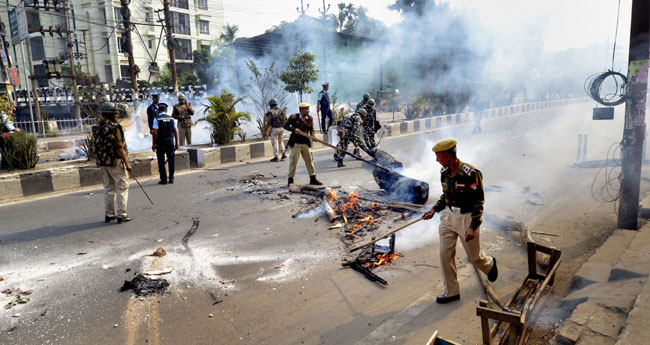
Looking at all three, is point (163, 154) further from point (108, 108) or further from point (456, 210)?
point (456, 210)

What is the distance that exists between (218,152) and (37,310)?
25.1 ft

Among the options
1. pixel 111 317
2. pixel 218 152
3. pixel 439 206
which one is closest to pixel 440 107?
pixel 218 152

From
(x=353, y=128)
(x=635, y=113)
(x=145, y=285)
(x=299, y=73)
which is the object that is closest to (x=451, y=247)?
(x=145, y=285)

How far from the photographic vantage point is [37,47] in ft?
146

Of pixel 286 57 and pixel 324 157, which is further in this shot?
pixel 286 57

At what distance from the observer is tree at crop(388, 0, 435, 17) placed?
21.1 meters

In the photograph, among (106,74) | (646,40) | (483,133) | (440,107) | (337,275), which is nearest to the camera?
(337,275)

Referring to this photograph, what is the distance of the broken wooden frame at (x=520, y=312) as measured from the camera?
266 cm

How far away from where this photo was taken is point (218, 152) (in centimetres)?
1092

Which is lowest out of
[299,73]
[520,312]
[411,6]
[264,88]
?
[520,312]

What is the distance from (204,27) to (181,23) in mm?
3487

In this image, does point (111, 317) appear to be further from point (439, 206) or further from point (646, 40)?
point (646, 40)

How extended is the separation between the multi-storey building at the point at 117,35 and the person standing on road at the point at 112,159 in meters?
35.0

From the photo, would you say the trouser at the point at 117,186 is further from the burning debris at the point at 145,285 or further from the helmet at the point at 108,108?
the burning debris at the point at 145,285
